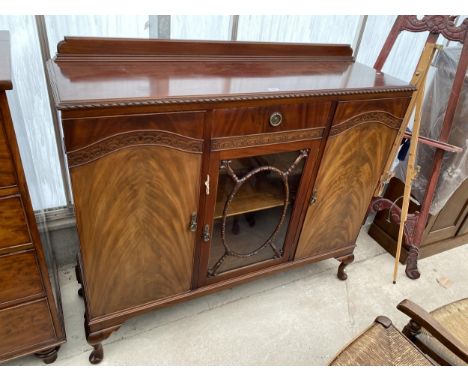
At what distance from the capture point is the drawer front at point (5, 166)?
0.78m

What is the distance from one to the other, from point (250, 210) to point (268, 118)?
14.7 inches

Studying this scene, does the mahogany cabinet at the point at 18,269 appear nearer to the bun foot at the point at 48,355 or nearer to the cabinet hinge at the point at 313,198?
the bun foot at the point at 48,355

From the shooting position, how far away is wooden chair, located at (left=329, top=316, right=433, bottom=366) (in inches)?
39.4

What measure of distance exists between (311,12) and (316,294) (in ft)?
3.93

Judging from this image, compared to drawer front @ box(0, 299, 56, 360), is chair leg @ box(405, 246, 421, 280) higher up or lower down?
lower down

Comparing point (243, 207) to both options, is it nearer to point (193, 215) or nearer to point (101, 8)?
point (193, 215)

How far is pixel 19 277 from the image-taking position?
38.8 inches

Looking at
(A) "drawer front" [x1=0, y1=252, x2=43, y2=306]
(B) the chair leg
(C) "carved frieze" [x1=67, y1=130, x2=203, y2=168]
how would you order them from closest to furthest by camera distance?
(C) "carved frieze" [x1=67, y1=130, x2=203, y2=168], (A) "drawer front" [x1=0, y1=252, x2=43, y2=306], (B) the chair leg

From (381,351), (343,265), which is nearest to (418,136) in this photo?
(343,265)

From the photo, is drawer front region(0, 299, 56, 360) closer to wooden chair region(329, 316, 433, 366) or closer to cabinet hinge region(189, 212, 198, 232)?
cabinet hinge region(189, 212, 198, 232)

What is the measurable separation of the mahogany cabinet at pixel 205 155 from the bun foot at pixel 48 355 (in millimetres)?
133

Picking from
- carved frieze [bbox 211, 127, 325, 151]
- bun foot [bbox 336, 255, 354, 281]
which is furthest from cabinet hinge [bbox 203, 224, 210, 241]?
bun foot [bbox 336, 255, 354, 281]

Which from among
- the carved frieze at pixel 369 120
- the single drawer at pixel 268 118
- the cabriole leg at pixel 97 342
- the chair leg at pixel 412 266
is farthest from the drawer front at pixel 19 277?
the chair leg at pixel 412 266

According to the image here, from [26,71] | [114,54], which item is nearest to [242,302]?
[114,54]
